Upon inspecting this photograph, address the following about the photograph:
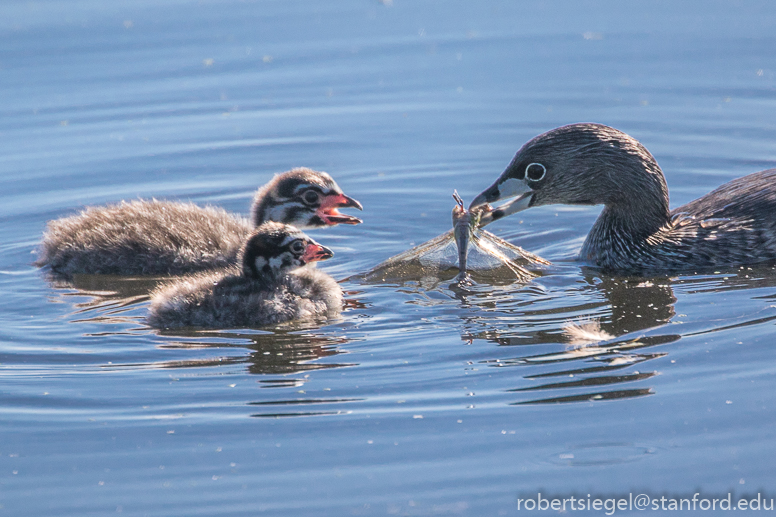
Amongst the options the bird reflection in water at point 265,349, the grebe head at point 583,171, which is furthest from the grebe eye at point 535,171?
the bird reflection in water at point 265,349

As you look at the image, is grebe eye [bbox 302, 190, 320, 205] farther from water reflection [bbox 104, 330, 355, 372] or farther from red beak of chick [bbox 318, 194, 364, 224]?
water reflection [bbox 104, 330, 355, 372]

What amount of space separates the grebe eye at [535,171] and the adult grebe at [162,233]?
1.39m

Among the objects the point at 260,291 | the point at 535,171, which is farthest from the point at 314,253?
the point at 535,171

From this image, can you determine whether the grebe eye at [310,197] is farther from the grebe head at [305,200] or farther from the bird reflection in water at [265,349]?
the bird reflection in water at [265,349]

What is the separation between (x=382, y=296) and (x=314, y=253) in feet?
1.88

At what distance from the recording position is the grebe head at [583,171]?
26.1 ft

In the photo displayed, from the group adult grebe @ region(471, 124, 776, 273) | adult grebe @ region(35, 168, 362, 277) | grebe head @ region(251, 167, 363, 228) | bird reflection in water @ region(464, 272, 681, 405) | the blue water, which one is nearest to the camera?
the blue water

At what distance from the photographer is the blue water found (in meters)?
4.92

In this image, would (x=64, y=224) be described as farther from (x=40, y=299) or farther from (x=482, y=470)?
(x=482, y=470)

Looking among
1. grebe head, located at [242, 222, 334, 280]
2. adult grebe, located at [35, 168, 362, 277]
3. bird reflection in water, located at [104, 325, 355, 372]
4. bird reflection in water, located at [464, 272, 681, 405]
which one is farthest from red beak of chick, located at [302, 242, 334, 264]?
bird reflection in water, located at [464, 272, 681, 405]

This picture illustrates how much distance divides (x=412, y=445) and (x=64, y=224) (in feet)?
14.2

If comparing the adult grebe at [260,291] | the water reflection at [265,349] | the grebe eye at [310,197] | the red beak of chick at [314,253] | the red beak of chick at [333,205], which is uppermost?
the grebe eye at [310,197]

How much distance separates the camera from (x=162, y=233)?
8141mm

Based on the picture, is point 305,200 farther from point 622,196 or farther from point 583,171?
point 622,196
